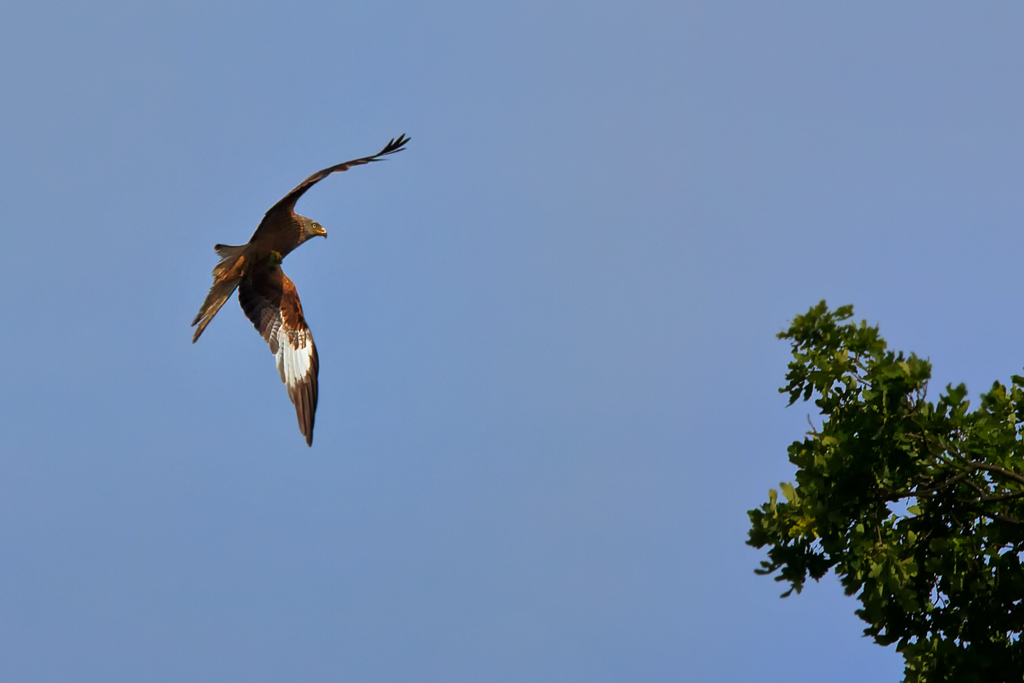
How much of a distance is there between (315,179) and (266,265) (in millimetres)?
2511

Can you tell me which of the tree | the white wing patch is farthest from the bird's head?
the tree

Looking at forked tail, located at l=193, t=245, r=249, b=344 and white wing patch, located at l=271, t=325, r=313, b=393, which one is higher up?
forked tail, located at l=193, t=245, r=249, b=344

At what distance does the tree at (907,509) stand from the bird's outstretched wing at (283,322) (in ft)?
26.9

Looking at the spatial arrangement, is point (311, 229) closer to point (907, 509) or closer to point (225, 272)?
point (225, 272)

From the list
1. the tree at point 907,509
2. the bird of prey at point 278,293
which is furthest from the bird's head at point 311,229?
the tree at point 907,509

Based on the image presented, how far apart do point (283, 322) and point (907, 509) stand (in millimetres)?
9899

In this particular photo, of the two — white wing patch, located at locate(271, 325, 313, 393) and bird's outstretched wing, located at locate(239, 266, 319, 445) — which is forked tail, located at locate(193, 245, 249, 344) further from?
white wing patch, located at locate(271, 325, 313, 393)

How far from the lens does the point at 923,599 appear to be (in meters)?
8.03

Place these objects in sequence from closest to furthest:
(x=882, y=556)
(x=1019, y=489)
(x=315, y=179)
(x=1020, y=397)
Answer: (x=882, y=556) < (x=1019, y=489) < (x=1020, y=397) < (x=315, y=179)

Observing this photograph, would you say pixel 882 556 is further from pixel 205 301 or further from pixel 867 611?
pixel 205 301

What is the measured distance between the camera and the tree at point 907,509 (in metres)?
7.59

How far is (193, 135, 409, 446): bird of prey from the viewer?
13.4 metres

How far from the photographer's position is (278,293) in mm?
14727

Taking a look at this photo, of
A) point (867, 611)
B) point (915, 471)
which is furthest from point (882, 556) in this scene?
point (915, 471)
